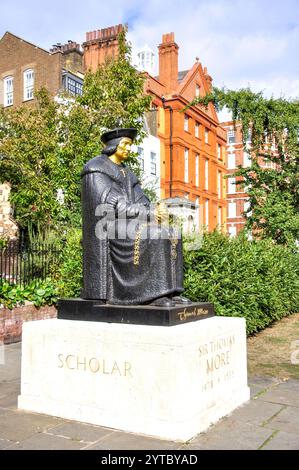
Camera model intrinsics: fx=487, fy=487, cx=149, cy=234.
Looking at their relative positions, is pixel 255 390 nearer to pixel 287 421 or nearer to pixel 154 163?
pixel 287 421

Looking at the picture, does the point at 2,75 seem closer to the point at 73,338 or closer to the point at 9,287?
the point at 9,287

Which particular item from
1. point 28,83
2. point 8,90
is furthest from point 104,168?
point 8,90

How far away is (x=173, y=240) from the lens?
505 centimetres

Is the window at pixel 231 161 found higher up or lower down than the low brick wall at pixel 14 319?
higher up

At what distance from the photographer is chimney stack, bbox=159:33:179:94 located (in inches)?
1346

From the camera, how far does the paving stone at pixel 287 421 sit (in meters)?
4.66

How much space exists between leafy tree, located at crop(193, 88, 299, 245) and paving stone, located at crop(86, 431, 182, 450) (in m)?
15.5

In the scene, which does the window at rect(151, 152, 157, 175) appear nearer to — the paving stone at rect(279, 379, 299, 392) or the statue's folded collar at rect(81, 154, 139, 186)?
the paving stone at rect(279, 379, 299, 392)

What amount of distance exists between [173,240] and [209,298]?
189 inches

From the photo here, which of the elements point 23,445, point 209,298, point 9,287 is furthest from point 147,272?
point 9,287

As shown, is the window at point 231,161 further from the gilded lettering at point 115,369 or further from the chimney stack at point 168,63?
the gilded lettering at point 115,369

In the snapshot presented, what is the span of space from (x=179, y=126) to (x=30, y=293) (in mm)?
25007

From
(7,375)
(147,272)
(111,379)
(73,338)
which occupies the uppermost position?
(147,272)

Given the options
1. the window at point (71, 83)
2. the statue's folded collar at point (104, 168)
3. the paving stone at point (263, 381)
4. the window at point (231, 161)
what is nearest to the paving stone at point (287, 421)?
the paving stone at point (263, 381)
